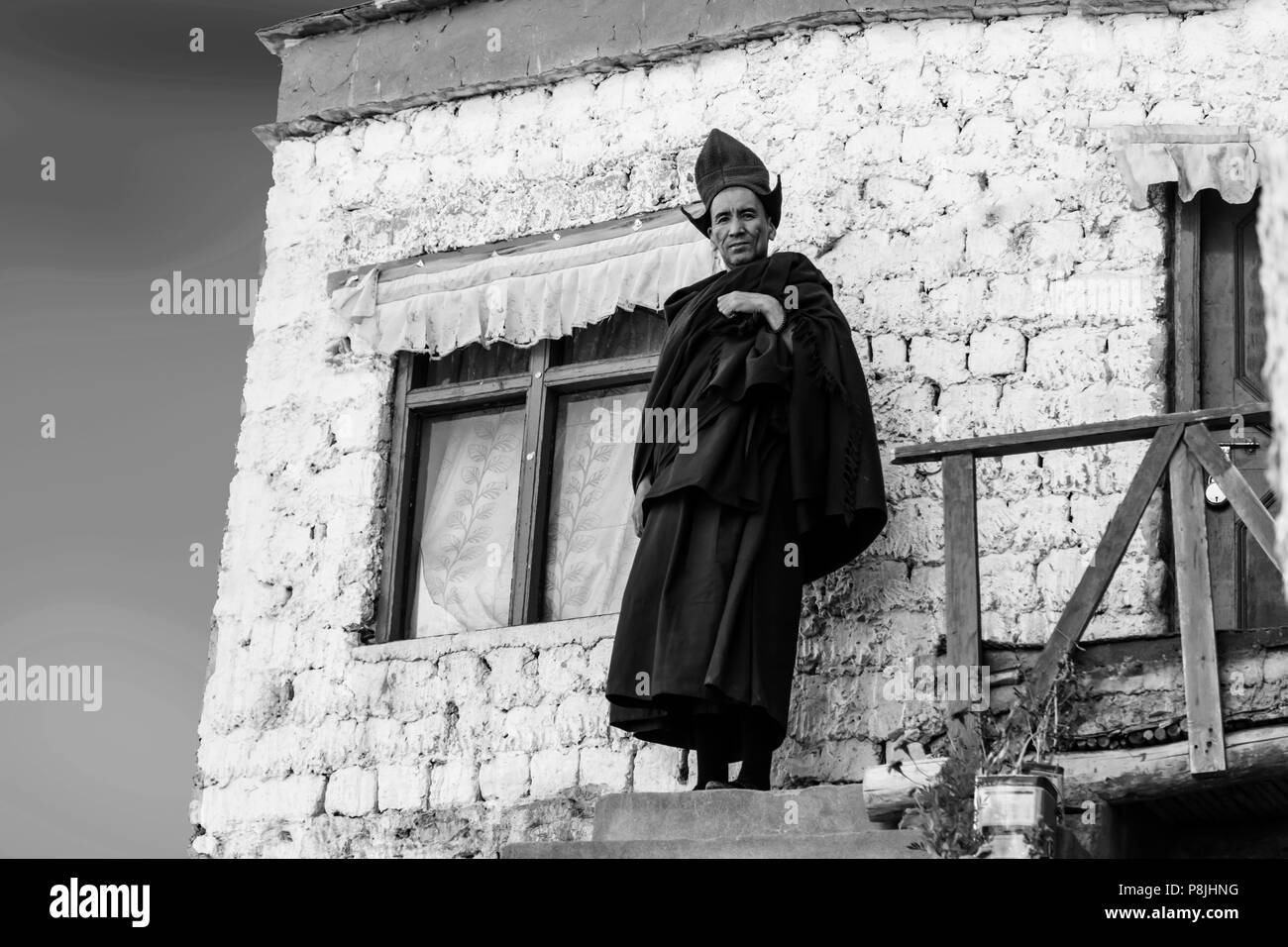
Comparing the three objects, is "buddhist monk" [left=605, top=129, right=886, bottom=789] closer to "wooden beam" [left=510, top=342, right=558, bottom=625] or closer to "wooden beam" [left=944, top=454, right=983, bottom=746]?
"wooden beam" [left=944, top=454, right=983, bottom=746]

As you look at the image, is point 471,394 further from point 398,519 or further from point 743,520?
point 743,520

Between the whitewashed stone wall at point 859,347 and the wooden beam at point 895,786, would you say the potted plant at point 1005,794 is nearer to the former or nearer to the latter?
the wooden beam at point 895,786

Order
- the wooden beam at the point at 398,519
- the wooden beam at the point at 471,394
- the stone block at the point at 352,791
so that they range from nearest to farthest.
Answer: the stone block at the point at 352,791 < the wooden beam at the point at 398,519 < the wooden beam at the point at 471,394

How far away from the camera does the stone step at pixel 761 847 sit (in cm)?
605

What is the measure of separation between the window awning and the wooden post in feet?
6.28

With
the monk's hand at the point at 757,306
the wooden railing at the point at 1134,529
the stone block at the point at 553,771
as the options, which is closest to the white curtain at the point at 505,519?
the stone block at the point at 553,771

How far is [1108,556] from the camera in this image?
645 centimetres

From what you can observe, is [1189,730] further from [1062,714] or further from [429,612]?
[429,612]

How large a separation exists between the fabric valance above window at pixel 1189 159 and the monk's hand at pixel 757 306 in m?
1.48

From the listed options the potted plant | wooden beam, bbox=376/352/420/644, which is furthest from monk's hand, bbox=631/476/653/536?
wooden beam, bbox=376/352/420/644

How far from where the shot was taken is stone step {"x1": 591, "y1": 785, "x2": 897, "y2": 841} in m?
6.46

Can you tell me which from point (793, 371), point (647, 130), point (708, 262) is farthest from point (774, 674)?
point (647, 130)

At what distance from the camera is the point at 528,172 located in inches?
356

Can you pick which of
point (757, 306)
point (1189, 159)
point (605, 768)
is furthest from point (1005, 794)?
point (1189, 159)
